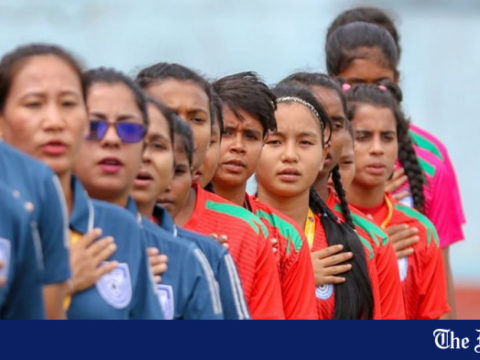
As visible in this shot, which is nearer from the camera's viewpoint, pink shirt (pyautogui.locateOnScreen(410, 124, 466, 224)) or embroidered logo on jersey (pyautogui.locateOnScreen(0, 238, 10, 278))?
embroidered logo on jersey (pyautogui.locateOnScreen(0, 238, 10, 278))

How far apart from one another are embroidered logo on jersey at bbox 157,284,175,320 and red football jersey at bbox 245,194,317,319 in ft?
3.63

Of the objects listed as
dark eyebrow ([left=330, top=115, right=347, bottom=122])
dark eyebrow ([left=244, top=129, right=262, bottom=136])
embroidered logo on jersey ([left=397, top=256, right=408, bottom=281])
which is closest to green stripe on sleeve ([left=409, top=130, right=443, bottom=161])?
embroidered logo on jersey ([left=397, top=256, right=408, bottom=281])

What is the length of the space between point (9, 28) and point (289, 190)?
590 cm

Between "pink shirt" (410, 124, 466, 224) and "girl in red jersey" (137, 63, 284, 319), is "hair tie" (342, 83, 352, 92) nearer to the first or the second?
"pink shirt" (410, 124, 466, 224)

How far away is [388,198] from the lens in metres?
7.96

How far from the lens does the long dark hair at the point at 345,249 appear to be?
22.3 feet

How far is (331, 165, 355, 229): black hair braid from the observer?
23.7 feet

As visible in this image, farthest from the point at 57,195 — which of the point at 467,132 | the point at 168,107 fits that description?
the point at 467,132

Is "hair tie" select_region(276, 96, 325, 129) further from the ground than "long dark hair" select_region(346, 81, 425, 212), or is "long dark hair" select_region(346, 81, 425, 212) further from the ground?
"long dark hair" select_region(346, 81, 425, 212)

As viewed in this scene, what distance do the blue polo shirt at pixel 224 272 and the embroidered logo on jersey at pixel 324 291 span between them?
4.00 feet

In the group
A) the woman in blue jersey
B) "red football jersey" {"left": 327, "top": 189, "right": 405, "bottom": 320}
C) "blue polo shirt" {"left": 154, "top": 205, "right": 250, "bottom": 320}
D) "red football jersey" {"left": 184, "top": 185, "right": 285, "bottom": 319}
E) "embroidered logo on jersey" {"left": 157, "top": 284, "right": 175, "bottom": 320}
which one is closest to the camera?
the woman in blue jersey

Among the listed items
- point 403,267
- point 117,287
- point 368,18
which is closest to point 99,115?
point 117,287

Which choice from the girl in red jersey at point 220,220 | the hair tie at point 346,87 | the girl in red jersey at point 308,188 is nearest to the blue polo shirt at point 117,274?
the girl in red jersey at point 220,220

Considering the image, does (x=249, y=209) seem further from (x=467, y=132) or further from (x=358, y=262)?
(x=467, y=132)
